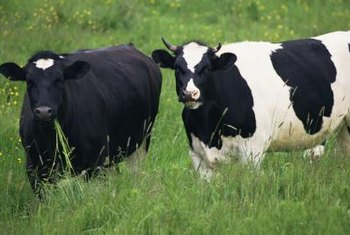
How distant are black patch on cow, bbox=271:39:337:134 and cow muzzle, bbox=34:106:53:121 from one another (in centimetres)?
243

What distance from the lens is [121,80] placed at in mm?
10125

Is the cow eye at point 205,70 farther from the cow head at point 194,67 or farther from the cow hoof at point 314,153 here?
the cow hoof at point 314,153

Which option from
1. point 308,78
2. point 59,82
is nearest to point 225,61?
point 308,78

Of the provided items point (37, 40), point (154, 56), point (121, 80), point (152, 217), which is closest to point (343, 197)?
point (152, 217)

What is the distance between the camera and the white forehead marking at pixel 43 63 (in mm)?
8828

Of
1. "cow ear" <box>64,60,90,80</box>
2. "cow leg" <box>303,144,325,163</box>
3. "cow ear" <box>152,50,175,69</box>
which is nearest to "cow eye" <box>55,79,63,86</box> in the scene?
"cow ear" <box>64,60,90,80</box>

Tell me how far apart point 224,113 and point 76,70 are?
1432mm

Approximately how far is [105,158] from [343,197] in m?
2.63

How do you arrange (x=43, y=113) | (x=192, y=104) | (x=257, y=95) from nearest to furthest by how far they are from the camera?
1. (x=43, y=113)
2. (x=192, y=104)
3. (x=257, y=95)

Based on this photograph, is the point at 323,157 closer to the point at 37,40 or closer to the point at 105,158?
the point at 105,158

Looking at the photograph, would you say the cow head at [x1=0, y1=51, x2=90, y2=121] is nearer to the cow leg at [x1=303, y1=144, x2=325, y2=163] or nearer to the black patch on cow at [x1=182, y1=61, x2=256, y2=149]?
the black patch on cow at [x1=182, y1=61, x2=256, y2=149]

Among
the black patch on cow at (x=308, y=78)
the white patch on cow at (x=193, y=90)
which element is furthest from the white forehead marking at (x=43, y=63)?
the black patch on cow at (x=308, y=78)

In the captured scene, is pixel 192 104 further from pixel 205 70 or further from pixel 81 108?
pixel 81 108

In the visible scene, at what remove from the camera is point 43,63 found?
8.88 m
